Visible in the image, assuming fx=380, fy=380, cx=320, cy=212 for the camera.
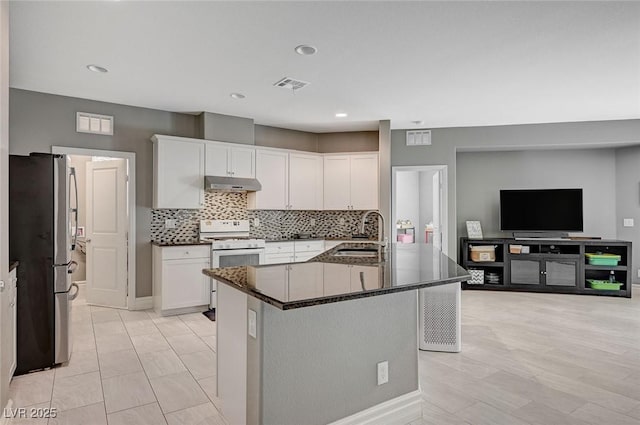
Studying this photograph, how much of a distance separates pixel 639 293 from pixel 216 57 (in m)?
6.89

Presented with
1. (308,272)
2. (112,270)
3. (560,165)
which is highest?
(560,165)

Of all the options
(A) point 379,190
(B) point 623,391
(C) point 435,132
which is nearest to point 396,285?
(B) point 623,391

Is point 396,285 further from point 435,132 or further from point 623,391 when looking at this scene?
point 435,132

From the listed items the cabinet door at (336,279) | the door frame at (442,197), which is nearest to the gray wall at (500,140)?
the door frame at (442,197)

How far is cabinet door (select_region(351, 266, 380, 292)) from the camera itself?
173cm

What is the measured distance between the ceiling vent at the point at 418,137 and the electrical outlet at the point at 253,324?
4.93 m

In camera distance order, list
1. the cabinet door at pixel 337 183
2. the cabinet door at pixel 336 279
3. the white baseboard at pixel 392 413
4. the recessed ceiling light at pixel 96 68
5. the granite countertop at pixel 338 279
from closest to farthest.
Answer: the granite countertop at pixel 338 279 < the cabinet door at pixel 336 279 < the white baseboard at pixel 392 413 < the recessed ceiling light at pixel 96 68 < the cabinet door at pixel 337 183

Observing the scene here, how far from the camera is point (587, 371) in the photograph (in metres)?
3.01

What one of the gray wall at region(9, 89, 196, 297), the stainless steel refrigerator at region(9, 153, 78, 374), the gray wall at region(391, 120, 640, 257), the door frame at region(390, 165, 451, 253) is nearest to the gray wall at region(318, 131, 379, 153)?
the gray wall at region(391, 120, 640, 257)

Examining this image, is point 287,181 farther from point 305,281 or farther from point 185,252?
point 305,281

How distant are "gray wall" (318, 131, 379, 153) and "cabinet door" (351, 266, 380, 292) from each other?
436cm

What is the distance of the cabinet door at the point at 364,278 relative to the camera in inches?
68.3

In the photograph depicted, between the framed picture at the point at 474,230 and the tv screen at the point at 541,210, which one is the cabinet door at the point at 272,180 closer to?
the framed picture at the point at 474,230

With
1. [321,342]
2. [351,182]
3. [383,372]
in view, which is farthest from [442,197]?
[321,342]
